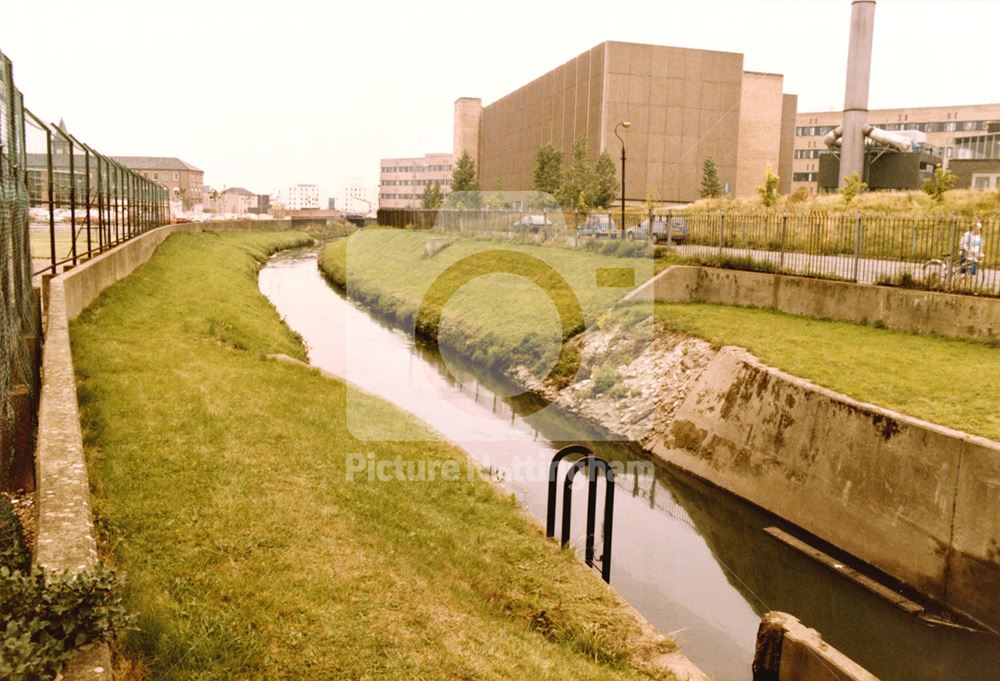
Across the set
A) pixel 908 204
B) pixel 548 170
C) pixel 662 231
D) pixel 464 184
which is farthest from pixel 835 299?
pixel 464 184

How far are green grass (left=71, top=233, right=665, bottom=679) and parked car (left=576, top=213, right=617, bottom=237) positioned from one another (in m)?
21.0

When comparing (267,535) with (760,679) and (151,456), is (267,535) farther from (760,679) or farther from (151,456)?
A: (760,679)

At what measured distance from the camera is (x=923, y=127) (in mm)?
103125

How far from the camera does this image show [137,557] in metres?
5.88

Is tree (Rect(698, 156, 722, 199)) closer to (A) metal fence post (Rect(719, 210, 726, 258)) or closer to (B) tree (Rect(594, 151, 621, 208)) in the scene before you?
(B) tree (Rect(594, 151, 621, 208))

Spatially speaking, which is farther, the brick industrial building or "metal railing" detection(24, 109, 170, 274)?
the brick industrial building

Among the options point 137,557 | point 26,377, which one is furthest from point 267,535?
point 26,377

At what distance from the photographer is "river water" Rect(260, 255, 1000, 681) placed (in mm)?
9164

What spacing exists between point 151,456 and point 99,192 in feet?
40.0

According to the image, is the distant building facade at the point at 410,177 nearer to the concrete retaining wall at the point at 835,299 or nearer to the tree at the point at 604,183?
the tree at the point at 604,183

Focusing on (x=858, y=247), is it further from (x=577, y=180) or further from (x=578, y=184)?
(x=577, y=180)

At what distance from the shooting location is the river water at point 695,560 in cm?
916

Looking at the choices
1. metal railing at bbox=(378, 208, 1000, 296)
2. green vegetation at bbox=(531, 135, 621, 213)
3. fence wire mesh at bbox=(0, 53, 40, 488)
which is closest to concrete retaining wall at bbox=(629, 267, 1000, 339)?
metal railing at bbox=(378, 208, 1000, 296)

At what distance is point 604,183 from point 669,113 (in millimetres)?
16316
